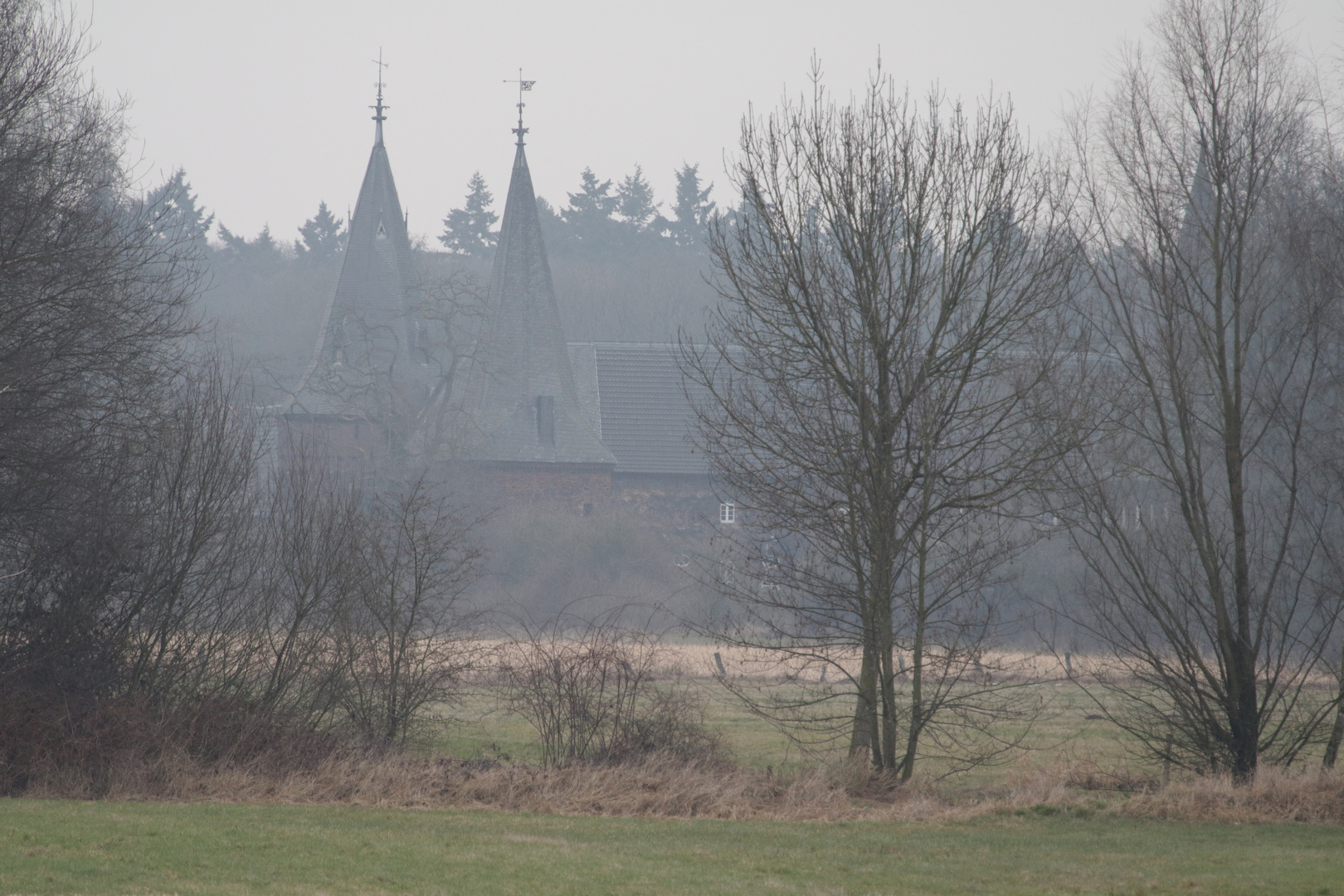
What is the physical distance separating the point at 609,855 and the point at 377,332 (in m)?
Result: 35.4

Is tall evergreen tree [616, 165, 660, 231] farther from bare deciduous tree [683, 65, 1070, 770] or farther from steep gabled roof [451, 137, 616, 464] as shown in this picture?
bare deciduous tree [683, 65, 1070, 770]

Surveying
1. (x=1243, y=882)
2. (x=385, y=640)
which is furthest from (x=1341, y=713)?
(x=385, y=640)

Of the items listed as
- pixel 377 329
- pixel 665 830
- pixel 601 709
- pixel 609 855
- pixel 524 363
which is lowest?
pixel 665 830

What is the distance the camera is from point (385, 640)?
12.8m

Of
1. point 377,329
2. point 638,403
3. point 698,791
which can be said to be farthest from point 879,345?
point 638,403

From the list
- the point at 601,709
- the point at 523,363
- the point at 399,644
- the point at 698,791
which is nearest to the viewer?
the point at 698,791

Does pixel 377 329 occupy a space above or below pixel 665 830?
above

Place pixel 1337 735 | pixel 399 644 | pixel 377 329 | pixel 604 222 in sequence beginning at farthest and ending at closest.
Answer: pixel 604 222 → pixel 377 329 → pixel 399 644 → pixel 1337 735

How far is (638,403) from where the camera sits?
4591 centimetres

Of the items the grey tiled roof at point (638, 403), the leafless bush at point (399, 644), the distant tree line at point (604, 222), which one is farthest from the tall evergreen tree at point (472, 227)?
the leafless bush at point (399, 644)

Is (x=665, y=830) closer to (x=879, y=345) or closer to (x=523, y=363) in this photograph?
(x=879, y=345)

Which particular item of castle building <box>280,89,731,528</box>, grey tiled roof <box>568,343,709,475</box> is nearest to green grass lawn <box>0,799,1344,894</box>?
castle building <box>280,89,731,528</box>

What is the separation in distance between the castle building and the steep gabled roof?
2.2 inches

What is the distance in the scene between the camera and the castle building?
38.7 metres
